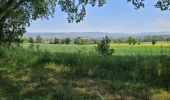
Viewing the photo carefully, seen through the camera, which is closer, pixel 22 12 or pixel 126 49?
pixel 22 12

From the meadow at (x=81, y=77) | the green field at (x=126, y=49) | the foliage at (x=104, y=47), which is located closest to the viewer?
the meadow at (x=81, y=77)

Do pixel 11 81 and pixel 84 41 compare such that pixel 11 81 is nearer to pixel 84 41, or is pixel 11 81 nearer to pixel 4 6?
pixel 4 6

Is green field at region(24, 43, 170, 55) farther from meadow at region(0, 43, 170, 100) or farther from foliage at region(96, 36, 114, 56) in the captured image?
meadow at region(0, 43, 170, 100)

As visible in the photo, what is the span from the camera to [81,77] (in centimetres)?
1606

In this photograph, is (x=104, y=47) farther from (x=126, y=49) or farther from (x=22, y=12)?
(x=126, y=49)

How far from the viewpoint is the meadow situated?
13.1 meters

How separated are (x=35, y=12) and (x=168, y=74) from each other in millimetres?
8585

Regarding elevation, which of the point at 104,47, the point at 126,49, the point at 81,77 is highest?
the point at 104,47

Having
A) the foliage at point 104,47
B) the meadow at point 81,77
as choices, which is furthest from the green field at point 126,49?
the meadow at point 81,77

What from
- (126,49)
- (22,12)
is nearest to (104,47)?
(22,12)

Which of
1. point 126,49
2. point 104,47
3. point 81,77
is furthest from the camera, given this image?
point 126,49

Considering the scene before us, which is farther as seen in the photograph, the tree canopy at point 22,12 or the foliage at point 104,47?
the foliage at point 104,47

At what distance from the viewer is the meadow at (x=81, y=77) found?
43.0 ft

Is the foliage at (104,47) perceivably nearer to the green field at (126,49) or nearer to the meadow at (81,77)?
the green field at (126,49)
